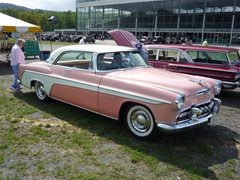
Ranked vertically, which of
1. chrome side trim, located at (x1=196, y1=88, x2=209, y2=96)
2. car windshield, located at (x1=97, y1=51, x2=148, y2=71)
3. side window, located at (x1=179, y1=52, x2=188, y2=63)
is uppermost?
car windshield, located at (x1=97, y1=51, x2=148, y2=71)

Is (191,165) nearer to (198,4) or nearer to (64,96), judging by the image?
(64,96)

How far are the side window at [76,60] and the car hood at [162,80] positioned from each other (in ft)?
2.11

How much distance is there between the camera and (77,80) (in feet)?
18.4

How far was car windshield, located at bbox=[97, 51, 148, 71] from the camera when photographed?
5.47 metres

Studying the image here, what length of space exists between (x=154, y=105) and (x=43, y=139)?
2.05 meters

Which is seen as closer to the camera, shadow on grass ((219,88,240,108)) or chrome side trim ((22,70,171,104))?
chrome side trim ((22,70,171,104))

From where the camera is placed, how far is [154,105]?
4367 mm

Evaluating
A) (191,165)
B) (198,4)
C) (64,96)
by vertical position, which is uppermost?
(198,4)

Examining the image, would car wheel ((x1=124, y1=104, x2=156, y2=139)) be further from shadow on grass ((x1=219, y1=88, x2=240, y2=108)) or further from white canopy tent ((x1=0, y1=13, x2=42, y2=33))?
white canopy tent ((x1=0, y1=13, x2=42, y2=33))

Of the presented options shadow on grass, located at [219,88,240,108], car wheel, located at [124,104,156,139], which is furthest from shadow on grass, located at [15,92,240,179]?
shadow on grass, located at [219,88,240,108]

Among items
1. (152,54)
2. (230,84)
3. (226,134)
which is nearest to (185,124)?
(226,134)

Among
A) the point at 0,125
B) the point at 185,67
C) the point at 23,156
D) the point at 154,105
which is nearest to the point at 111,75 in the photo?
the point at 154,105

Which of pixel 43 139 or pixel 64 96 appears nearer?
pixel 43 139

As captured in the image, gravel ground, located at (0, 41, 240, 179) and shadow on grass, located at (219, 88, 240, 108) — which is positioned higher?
shadow on grass, located at (219, 88, 240, 108)
